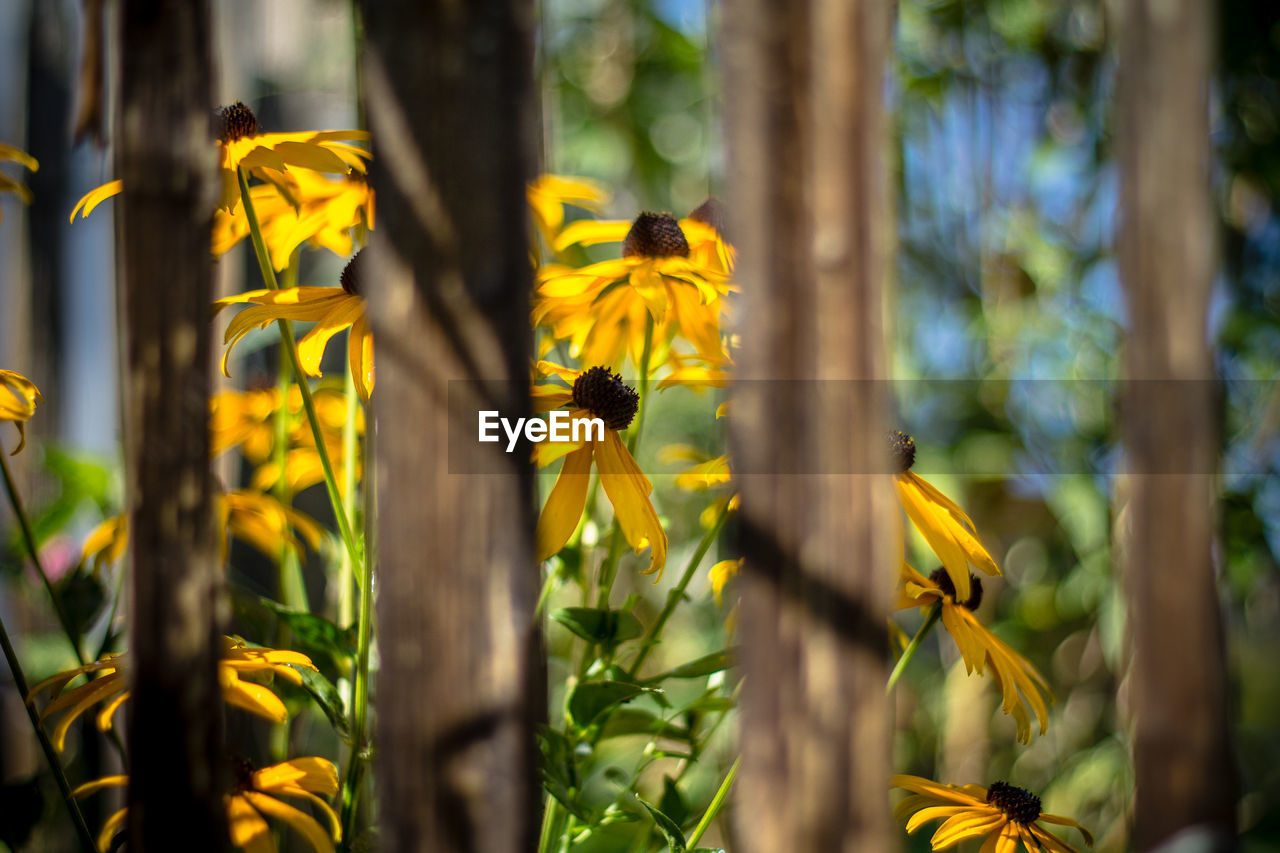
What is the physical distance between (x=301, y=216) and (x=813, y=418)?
1.65 feet

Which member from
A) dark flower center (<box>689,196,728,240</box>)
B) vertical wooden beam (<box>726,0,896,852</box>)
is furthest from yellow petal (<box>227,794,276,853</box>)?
dark flower center (<box>689,196,728,240</box>)

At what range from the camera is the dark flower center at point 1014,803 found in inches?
26.3

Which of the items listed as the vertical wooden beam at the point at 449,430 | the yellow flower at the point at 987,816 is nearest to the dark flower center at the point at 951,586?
the yellow flower at the point at 987,816

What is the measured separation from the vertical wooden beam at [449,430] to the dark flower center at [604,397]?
7.5 inches

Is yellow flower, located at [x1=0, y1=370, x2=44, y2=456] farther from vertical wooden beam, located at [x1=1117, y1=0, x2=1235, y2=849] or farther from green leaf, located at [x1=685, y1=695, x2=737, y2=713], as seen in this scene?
vertical wooden beam, located at [x1=1117, y1=0, x2=1235, y2=849]

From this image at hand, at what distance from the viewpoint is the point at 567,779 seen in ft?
1.85

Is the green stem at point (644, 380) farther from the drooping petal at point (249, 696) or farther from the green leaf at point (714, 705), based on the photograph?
the drooping petal at point (249, 696)

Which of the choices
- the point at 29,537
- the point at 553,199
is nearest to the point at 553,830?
the point at 29,537

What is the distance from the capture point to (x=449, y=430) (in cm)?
45

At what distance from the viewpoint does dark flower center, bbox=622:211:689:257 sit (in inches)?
28.5

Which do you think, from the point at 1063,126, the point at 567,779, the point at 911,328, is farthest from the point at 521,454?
the point at 1063,126

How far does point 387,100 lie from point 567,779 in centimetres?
42

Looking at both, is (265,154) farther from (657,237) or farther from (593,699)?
(593,699)

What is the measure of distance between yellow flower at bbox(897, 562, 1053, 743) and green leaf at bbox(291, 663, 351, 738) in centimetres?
38
